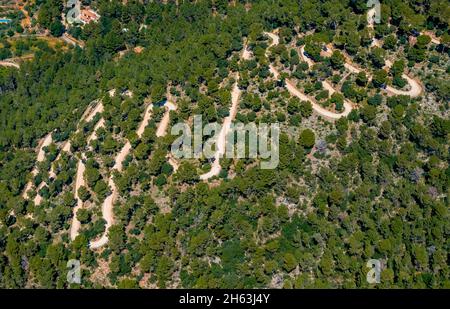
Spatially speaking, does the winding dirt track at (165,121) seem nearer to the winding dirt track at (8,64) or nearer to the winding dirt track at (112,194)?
the winding dirt track at (112,194)

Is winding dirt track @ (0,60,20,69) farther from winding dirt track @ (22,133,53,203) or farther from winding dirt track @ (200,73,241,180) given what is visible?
winding dirt track @ (200,73,241,180)

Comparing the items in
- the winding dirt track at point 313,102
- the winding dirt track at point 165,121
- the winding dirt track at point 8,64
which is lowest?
the winding dirt track at point 8,64

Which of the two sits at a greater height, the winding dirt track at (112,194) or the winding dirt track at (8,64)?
the winding dirt track at (112,194)

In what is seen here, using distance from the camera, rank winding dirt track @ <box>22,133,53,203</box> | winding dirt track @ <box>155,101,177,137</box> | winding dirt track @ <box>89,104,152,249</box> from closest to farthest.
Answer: winding dirt track @ <box>89,104,152,249</box> < winding dirt track @ <box>22,133,53,203</box> < winding dirt track @ <box>155,101,177,137</box>

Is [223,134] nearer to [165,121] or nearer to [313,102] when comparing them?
[165,121]

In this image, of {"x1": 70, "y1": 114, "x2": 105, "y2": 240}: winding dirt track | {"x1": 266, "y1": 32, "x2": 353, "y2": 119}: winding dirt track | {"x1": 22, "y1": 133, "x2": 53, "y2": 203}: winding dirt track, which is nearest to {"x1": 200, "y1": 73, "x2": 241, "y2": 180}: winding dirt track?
{"x1": 266, "y1": 32, "x2": 353, "y2": 119}: winding dirt track

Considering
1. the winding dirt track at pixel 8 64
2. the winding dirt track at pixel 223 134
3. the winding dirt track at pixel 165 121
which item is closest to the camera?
the winding dirt track at pixel 223 134

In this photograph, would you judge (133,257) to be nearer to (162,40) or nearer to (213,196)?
(213,196)

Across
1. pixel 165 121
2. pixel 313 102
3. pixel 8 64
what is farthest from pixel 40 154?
pixel 313 102

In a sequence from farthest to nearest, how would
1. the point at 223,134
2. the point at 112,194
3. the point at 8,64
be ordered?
the point at 8,64 < the point at 223,134 < the point at 112,194

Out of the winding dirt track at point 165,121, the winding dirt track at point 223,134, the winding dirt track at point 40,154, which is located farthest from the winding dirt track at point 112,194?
the winding dirt track at point 40,154
